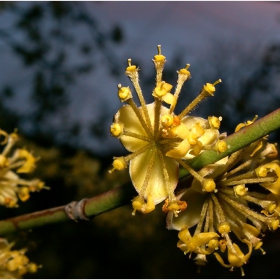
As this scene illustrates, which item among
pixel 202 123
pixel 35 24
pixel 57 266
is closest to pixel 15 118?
pixel 35 24

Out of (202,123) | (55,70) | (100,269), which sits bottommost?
(202,123)

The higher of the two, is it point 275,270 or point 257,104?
point 257,104

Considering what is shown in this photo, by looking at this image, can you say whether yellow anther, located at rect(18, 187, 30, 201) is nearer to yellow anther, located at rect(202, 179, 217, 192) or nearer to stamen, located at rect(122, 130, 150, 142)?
stamen, located at rect(122, 130, 150, 142)

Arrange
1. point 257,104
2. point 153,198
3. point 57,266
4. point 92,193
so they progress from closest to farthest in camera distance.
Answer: point 153,198 → point 57,266 → point 92,193 → point 257,104

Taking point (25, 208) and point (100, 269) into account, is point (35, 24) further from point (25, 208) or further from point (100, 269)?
point (100, 269)

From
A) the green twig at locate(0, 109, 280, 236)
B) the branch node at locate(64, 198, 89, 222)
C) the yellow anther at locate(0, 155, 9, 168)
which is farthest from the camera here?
the yellow anther at locate(0, 155, 9, 168)

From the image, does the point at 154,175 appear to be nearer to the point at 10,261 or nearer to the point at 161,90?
the point at 161,90

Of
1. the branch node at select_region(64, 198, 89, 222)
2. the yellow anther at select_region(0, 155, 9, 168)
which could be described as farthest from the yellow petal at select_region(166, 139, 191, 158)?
the yellow anther at select_region(0, 155, 9, 168)

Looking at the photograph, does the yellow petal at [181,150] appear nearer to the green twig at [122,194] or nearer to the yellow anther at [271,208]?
the green twig at [122,194]
